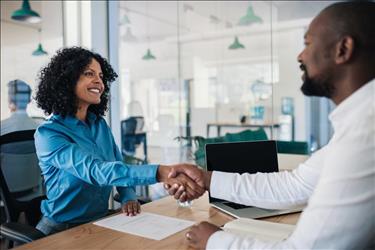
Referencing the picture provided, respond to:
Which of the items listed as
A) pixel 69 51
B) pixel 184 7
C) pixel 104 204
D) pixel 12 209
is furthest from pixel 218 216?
pixel 184 7

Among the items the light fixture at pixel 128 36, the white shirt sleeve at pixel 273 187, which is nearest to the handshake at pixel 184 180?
the white shirt sleeve at pixel 273 187

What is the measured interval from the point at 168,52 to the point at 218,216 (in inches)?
216

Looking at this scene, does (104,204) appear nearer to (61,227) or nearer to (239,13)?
(61,227)

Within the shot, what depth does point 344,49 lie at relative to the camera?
2.86 ft

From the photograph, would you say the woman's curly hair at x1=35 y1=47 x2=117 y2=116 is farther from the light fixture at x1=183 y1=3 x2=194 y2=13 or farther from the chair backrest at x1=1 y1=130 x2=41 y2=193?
the light fixture at x1=183 y1=3 x2=194 y2=13

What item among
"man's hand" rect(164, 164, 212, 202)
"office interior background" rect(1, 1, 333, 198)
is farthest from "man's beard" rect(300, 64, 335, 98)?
"office interior background" rect(1, 1, 333, 198)

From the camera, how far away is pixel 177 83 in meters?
6.39

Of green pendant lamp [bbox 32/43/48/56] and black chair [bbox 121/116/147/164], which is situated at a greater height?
green pendant lamp [bbox 32/43/48/56]

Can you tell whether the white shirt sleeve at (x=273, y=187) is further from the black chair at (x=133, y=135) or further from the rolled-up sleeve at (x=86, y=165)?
the black chair at (x=133, y=135)

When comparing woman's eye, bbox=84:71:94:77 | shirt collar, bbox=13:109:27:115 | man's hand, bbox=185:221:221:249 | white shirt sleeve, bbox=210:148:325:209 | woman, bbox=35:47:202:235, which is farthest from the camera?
shirt collar, bbox=13:109:27:115

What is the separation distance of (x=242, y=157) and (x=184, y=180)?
0.97 ft

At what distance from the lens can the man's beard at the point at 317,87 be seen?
957 mm

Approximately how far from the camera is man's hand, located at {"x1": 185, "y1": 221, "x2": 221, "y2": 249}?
41.4 inches

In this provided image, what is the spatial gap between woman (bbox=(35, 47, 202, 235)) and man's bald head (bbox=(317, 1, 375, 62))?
86 cm
